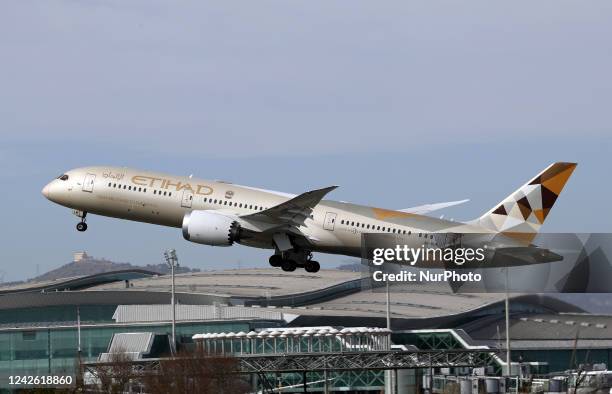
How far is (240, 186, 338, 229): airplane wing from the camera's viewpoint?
80.8 meters

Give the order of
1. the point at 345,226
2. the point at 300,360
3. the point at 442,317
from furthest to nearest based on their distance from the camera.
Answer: the point at 442,317 → the point at 300,360 → the point at 345,226

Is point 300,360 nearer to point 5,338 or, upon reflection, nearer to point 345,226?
point 345,226

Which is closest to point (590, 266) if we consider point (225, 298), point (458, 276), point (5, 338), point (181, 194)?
point (458, 276)

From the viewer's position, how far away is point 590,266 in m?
95.2

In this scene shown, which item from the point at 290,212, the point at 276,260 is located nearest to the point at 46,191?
the point at 276,260

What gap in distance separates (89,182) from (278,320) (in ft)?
201

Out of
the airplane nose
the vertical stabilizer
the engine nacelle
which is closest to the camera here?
the engine nacelle

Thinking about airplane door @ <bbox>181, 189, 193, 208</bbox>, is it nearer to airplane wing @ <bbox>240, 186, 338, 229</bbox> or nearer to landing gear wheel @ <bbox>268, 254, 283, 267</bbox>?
airplane wing @ <bbox>240, 186, 338, 229</bbox>

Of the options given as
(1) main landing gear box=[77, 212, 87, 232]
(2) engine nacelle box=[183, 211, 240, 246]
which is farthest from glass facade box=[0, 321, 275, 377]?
(2) engine nacelle box=[183, 211, 240, 246]

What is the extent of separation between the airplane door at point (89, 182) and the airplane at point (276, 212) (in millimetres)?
94

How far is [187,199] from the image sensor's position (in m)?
82.9

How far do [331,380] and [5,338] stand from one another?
38.9 meters

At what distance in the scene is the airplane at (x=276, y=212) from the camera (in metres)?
81.1

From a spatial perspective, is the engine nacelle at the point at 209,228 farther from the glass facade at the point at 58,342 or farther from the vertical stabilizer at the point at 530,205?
the glass facade at the point at 58,342
